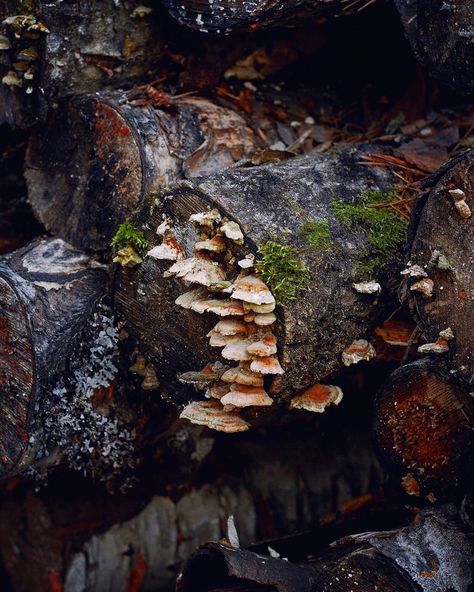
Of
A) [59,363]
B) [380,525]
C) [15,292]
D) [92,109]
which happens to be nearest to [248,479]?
[380,525]

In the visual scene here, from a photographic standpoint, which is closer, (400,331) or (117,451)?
(400,331)

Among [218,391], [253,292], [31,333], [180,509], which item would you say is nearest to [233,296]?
[253,292]

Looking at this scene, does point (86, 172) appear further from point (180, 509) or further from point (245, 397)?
point (180, 509)

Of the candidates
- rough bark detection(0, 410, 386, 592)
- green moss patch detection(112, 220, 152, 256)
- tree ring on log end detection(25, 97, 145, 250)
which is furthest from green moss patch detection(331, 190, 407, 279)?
rough bark detection(0, 410, 386, 592)

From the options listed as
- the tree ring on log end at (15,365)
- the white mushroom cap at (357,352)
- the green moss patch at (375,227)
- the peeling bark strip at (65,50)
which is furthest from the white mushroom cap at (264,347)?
the peeling bark strip at (65,50)

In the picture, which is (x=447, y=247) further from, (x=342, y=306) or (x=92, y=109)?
(x=92, y=109)

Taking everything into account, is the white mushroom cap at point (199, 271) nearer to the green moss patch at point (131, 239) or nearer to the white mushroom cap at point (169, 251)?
the white mushroom cap at point (169, 251)

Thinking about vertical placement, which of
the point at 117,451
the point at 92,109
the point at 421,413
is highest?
the point at 92,109
